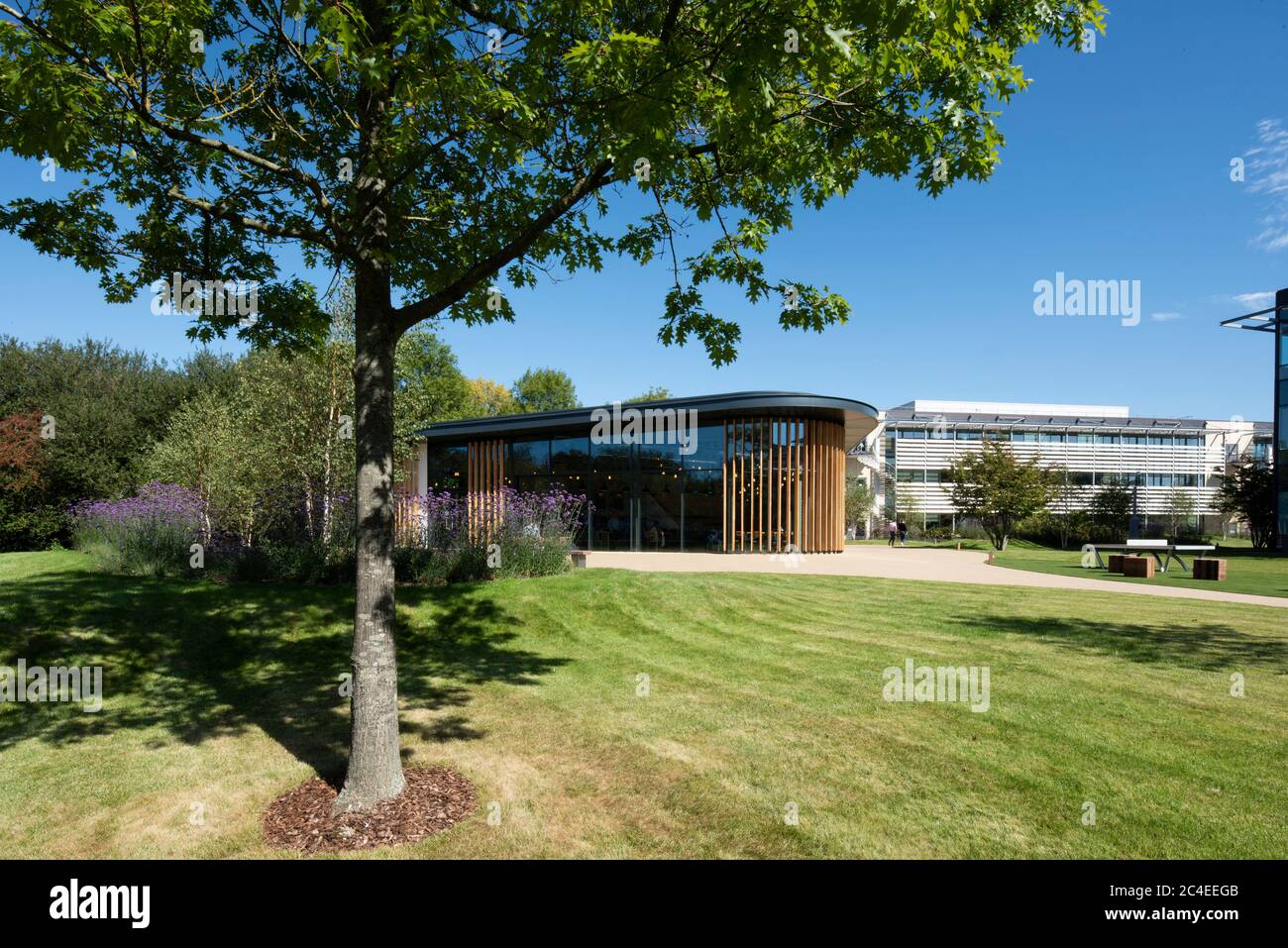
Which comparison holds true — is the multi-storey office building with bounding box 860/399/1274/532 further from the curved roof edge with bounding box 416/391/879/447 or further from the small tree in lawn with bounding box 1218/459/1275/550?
the curved roof edge with bounding box 416/391/879/447

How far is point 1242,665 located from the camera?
25.2 feet

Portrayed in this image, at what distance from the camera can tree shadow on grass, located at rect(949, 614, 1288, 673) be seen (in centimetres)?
793

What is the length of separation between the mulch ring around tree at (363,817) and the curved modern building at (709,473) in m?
19.3

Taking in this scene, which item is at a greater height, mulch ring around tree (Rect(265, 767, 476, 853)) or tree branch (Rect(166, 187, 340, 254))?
tree branch (Rect(166, 187, 340, 254))

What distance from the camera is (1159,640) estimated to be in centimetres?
907

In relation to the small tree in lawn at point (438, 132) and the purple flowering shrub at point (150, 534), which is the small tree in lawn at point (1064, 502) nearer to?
the small tree in lawn at point (438, 132)

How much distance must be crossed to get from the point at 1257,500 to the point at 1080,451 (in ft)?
91.0

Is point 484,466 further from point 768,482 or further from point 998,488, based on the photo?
point 998,488

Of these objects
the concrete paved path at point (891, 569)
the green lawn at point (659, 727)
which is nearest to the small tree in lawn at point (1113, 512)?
the concrete paved path at point (891, 569)

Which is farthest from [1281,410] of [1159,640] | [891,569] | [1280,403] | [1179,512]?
[1159,640]

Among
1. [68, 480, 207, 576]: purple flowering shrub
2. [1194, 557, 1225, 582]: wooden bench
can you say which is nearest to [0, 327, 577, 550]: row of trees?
[68, 480, 207, 576]: purple flowering shrub

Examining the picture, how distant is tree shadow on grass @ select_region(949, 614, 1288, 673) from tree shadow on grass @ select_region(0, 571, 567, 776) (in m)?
7.21
